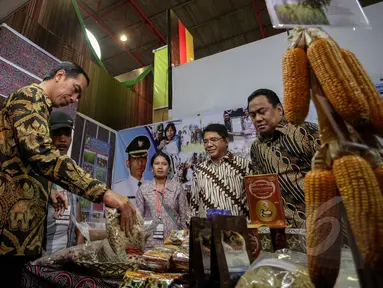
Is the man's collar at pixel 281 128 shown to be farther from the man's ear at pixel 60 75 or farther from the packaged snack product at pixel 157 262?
the man's ear at pixel 60 75

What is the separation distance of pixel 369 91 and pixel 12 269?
4.51 feet

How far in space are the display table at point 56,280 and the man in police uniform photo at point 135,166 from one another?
271cm

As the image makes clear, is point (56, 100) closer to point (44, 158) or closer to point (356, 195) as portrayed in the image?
point (44, 158)

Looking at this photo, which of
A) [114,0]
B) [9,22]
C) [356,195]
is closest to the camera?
[356,195]

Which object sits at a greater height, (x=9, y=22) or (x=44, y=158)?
(x=9, y=22)

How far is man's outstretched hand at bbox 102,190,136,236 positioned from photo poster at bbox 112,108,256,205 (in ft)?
7.36

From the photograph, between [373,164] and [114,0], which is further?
[114,0]

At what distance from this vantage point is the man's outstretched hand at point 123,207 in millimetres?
956

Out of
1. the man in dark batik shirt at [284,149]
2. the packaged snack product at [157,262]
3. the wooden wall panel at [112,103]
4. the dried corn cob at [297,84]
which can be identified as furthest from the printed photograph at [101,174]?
the dried corn cob at [297,84]

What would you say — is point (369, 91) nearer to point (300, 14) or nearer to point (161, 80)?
point (300, 14)

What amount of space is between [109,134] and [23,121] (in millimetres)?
3212

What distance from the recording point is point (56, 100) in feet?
4.42

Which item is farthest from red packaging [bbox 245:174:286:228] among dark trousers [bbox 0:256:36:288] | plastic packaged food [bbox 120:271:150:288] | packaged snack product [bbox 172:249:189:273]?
dark trousers [bbox 0:256:36:288]

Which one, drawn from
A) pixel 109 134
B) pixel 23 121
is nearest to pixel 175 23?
pixel 109 134
